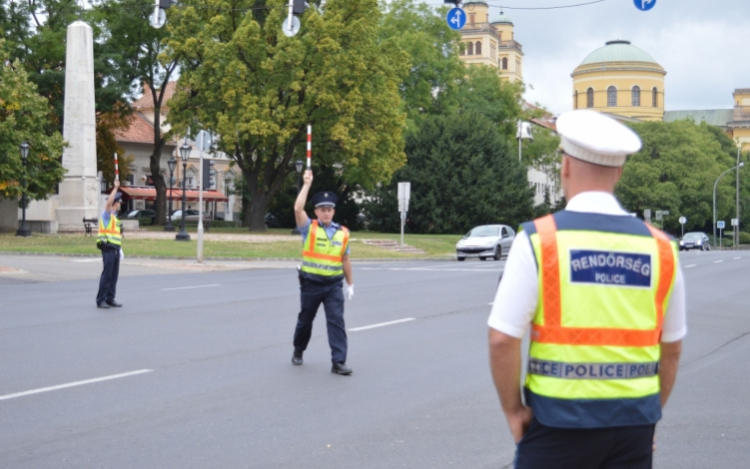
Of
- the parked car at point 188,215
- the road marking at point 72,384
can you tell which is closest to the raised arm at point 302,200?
the road marking at point 72,384

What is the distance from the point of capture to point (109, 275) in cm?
1655

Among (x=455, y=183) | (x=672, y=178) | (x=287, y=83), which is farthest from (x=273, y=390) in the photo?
(x=672, y=178)

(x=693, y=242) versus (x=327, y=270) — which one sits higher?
(x=327, y=270)

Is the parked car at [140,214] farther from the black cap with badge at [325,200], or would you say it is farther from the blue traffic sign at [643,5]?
the black cap with badge at [325,200]

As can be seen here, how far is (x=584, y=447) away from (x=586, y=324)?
366 mm

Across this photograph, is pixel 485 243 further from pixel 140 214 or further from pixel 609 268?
pixel 140 214

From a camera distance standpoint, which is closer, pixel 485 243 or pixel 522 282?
pixel 522 282

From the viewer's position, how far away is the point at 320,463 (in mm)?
6441

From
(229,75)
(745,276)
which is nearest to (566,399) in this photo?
(745,276)

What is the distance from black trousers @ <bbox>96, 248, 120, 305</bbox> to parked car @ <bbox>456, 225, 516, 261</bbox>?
2484 cm

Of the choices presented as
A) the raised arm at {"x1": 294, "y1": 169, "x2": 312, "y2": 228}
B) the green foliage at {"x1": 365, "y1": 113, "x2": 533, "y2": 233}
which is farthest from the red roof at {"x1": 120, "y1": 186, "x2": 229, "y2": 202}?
the raised arm at {"x1": 294, "y1": 169, "x2": 312, "y2": 228}

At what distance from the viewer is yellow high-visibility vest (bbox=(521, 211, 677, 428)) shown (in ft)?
10.4

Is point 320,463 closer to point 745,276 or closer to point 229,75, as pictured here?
point 745,276

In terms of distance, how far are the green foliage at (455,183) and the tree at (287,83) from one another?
700cm
